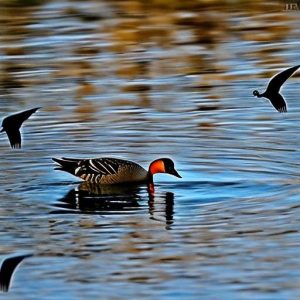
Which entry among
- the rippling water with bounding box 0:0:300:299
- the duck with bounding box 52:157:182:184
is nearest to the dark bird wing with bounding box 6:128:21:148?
the rippling water with bounding box 0:0:300:299

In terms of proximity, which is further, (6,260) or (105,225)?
(105,225)

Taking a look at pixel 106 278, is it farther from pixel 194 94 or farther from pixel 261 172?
pixel 194 94

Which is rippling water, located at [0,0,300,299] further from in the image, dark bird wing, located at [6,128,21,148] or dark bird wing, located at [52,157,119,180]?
dark bird wing, located at [6,128,21,148]

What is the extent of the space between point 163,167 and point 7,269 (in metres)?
3.75

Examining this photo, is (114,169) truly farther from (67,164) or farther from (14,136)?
(14,136)

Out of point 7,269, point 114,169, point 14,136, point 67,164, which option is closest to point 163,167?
point 114,169

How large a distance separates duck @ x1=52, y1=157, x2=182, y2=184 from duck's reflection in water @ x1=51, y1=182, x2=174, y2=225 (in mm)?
103

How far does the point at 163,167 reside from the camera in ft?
45.2

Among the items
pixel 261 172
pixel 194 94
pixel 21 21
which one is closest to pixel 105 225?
pixel 261 172

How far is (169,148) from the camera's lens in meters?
15.2

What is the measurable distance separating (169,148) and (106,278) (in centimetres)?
535

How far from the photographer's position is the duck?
1383cm

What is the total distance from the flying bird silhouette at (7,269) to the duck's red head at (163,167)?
10.5 feet

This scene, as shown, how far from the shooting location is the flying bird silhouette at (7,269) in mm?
9867
